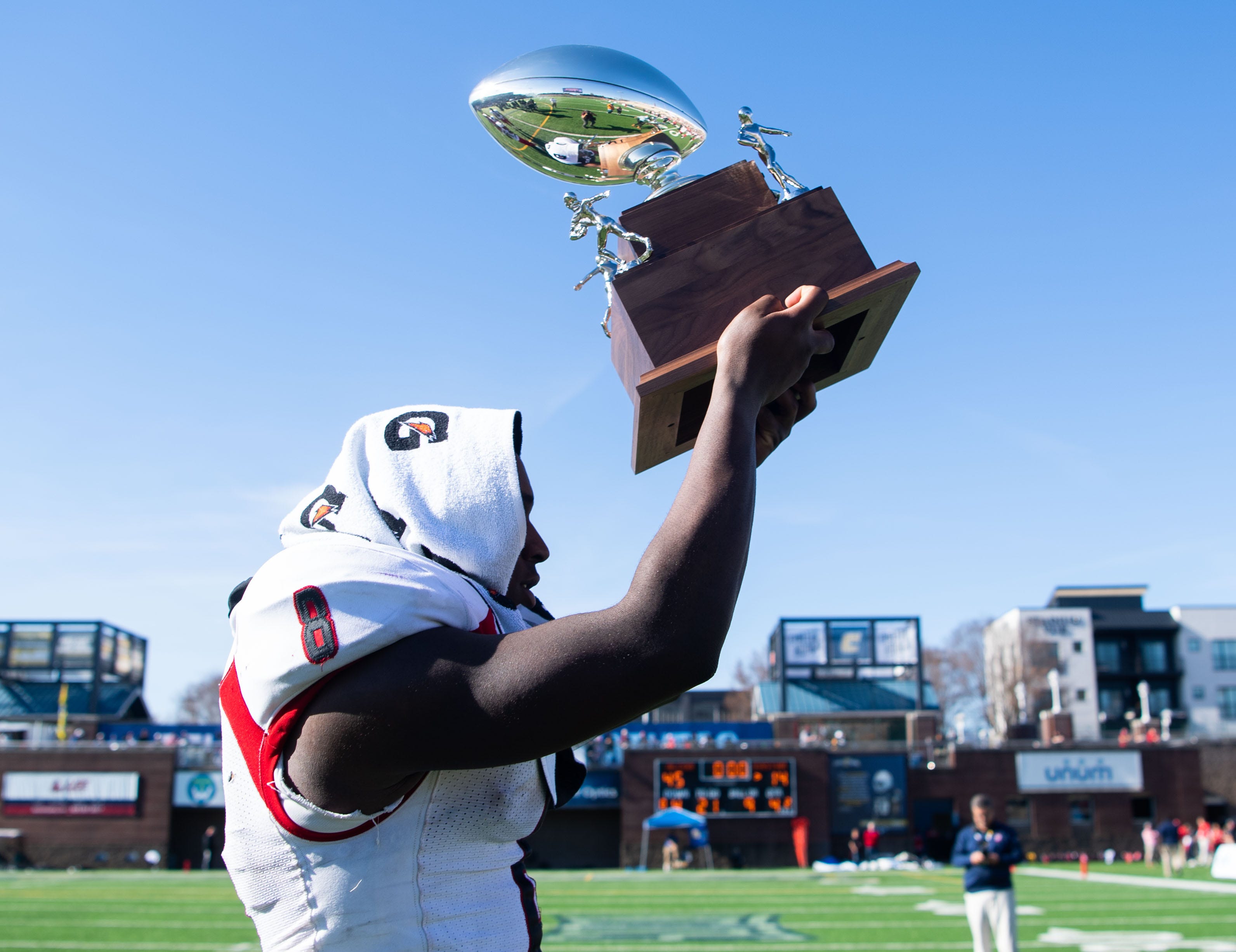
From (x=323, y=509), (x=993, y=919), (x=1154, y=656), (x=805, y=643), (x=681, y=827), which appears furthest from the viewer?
(x=1154, y=656)

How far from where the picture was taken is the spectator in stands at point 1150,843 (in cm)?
3369

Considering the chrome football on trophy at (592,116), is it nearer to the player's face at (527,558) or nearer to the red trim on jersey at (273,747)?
the player's face at (527,558)

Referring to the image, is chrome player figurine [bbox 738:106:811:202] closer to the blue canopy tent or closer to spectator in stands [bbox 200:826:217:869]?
the blue canopy tent

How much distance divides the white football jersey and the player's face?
0.39 ft

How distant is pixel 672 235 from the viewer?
2.10 meters

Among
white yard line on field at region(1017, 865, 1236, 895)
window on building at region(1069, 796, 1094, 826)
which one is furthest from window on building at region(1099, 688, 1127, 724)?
white yard line on field at region(1017, 865, 1236, 895)

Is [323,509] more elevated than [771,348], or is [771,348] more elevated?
[771,348]

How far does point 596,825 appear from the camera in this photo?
118ft

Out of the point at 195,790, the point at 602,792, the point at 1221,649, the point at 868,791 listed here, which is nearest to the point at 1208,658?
the point at 1221,649

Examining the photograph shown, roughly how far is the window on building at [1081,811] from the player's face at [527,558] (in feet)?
131

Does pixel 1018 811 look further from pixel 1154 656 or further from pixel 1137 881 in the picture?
pixel 1154 656

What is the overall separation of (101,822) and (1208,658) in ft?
199

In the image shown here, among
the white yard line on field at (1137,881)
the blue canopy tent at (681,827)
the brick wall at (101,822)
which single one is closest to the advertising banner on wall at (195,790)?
the brick wall at (101,822)

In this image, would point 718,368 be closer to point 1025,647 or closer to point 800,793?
point 800,793
